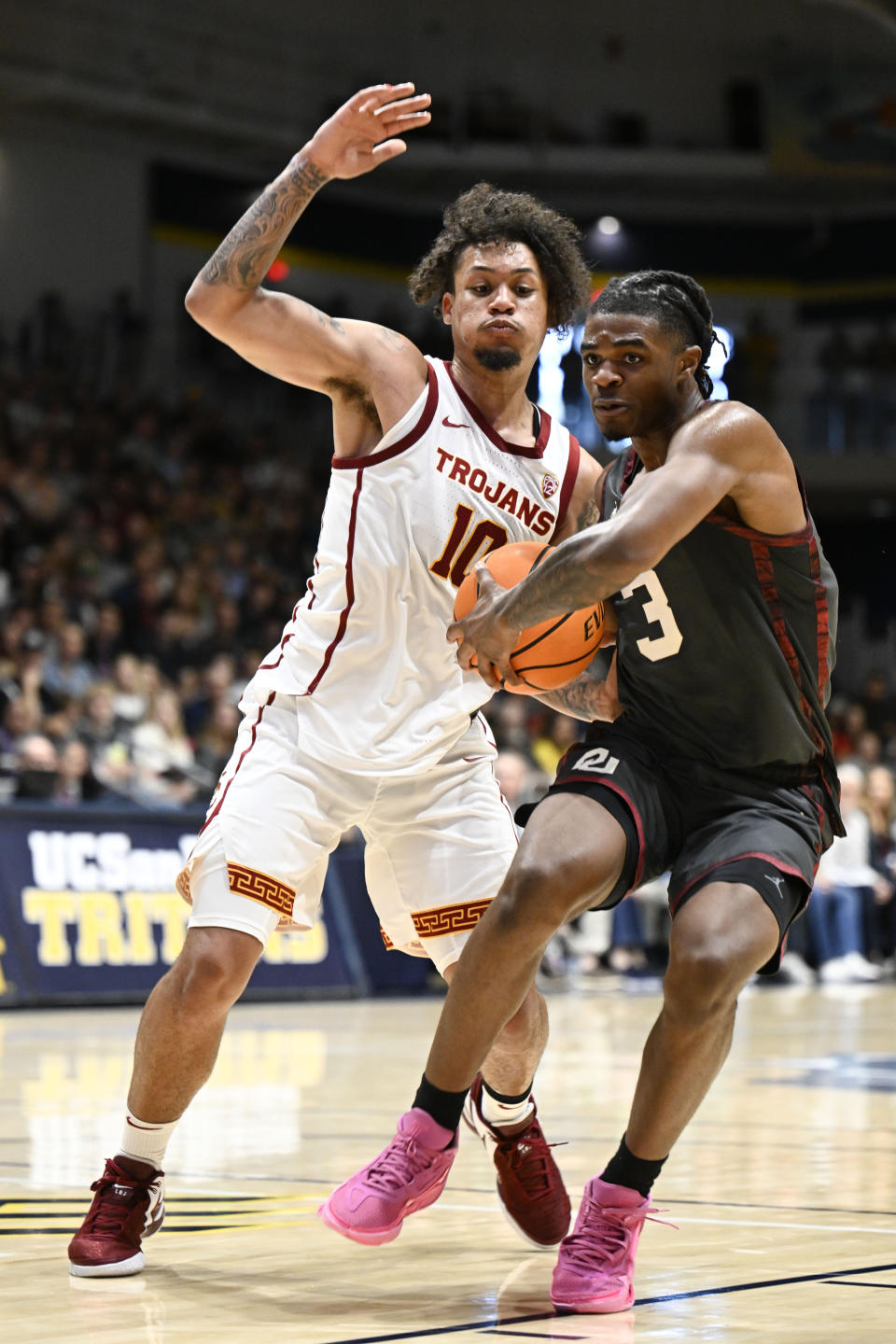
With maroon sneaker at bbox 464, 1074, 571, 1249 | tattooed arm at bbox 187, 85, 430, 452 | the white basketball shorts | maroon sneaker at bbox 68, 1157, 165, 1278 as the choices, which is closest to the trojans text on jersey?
tattooed arm at bbox 187, 85, 430, 452

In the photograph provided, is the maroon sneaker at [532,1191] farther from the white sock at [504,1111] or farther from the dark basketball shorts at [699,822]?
the dark basketball shorts at [699,822]

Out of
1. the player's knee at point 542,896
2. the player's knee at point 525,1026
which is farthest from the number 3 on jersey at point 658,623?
the player's knee at point 525,1026

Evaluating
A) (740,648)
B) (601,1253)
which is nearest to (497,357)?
(740,648)

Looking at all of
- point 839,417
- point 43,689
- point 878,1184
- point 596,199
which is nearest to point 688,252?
point 596,199

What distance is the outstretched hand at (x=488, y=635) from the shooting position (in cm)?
381

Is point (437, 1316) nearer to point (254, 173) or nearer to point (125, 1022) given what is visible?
point (125, 1022)

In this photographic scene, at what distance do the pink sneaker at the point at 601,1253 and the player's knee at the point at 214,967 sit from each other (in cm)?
87

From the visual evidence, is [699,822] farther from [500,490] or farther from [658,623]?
[500,490]

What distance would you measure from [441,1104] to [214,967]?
1.92ft

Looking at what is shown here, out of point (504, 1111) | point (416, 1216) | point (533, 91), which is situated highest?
point (533, 91)

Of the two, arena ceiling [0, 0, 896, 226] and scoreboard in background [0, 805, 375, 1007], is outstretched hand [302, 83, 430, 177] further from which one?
arena ceiling [0, 0, 896, 226]

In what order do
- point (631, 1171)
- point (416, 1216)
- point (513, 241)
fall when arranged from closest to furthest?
point (631, 1171) < point (513, 241) < point (416, 1216)

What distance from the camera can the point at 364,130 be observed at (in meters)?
4.18

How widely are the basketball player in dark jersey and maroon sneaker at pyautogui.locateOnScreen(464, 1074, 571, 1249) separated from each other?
659 millimetres
